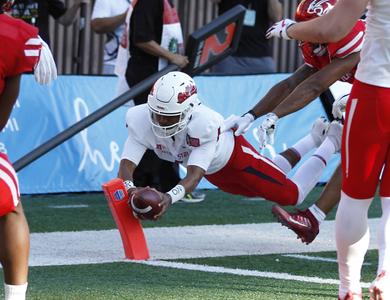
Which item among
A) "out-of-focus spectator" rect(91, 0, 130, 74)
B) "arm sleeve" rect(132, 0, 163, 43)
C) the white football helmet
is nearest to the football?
the white football helmet

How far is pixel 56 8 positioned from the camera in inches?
411

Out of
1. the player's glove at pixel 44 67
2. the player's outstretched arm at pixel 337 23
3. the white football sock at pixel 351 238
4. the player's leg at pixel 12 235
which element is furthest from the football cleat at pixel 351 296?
the player's glove at pixel 44 67

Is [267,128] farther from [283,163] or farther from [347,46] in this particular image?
[283,163]

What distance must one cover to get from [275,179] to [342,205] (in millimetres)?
2254

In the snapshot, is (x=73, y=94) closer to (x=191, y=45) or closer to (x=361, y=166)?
(x=191, y=45)

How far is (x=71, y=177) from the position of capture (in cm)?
974

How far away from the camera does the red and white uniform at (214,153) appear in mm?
6613

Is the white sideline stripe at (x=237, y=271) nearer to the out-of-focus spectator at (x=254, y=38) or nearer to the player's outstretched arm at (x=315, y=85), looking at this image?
the player's outstretched arm at (x=315, y=85)

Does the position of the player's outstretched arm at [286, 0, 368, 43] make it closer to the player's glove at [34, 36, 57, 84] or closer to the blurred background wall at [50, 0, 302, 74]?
the player's glove at [34, 36, 57, 84]

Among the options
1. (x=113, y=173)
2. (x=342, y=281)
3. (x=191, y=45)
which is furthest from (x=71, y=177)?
(x=342, y=281)

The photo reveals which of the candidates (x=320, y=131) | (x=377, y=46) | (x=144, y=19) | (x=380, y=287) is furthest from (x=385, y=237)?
(x=144, y=19)

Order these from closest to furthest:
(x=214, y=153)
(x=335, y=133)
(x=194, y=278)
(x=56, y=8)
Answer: (x=194, y=278), (x=214, y=153), (x=335, y=133), (x=56, y=8)

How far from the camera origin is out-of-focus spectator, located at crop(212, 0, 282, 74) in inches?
426

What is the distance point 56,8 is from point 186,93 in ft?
13.5
